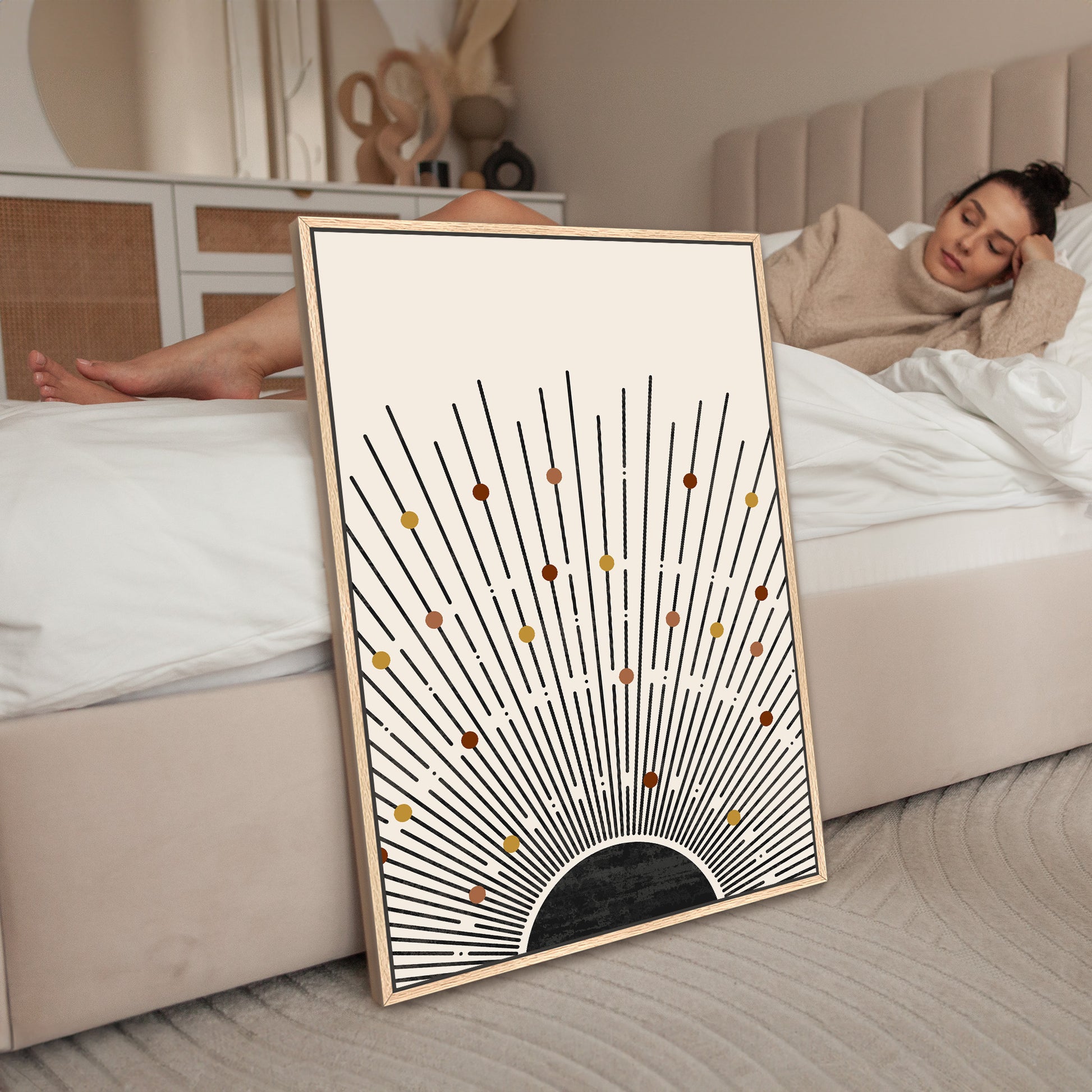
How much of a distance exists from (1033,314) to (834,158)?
3.26 feet

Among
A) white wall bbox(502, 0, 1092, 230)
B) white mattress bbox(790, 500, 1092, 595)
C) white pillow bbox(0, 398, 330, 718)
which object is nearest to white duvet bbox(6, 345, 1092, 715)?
white pillow bbox(0, 398, 330, 718)

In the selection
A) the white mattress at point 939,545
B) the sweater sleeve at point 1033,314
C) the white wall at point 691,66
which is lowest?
the white mattress at point 939,545

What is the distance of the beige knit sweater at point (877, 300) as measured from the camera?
5.08 ft

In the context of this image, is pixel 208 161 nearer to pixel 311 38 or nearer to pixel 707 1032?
pixel 311 38

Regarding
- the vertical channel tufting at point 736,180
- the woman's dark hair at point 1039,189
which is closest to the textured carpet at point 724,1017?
the woman's dark hair at point 1039,189

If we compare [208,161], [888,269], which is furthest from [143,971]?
[208,161]

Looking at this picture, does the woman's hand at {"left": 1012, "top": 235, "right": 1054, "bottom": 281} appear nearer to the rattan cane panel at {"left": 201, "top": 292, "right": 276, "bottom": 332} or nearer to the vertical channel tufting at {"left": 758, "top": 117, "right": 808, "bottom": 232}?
the vertical channel tufting at {"left": 758, "top": 117, "right": 808, "bottom": 232}

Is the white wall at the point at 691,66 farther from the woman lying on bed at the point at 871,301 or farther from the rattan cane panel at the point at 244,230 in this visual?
the rattan cane panel at the point at 244,230

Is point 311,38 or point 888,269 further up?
point 311,38

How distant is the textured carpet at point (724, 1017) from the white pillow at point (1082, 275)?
32.2 inches

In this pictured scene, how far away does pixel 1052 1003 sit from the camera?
887 mm

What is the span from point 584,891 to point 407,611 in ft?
1.06

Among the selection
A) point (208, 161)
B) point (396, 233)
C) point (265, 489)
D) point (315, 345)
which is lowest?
point (265, 489)

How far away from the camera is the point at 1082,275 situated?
1.66m
